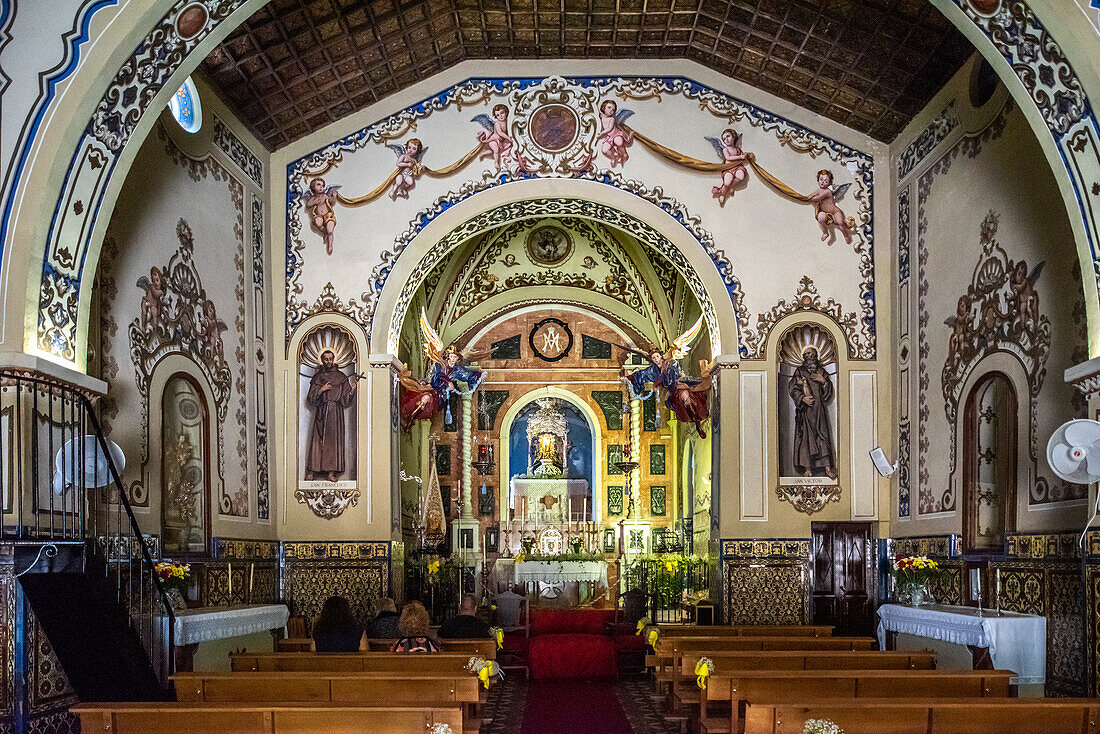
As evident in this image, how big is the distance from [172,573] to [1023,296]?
8.53m

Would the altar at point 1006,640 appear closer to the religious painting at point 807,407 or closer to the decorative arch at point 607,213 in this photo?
the religious painting at point 807,407

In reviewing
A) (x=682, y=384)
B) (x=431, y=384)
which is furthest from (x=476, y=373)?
(x=682, y=384)

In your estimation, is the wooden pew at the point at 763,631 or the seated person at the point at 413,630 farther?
the wooden pew at the point at 763,631

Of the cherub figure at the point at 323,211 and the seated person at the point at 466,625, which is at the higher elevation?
the cherub figure at the point at 323,211

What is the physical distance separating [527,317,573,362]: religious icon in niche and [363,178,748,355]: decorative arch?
26.4 feet

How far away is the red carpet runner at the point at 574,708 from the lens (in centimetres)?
1093

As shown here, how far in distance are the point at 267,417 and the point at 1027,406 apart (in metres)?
9.12

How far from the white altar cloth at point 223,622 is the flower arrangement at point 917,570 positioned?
270 inches

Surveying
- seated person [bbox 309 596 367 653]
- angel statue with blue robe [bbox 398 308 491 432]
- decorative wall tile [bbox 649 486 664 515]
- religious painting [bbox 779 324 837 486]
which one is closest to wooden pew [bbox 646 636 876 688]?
seated person [bbox 309 596 367 653]

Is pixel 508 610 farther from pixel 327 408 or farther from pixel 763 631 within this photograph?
pixel 763 631

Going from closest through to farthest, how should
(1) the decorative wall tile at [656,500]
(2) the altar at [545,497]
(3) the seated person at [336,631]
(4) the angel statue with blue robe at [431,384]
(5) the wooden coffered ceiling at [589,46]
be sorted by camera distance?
1. (3) the seated person at [336,631]
2. (5) the wooden coffered ceiling at [589,46]
3. (4) the angel statue with blue robe at [431,384]
4. (1) the decorative wall tile at [656,500]
5. (2) the altar at [545,497]

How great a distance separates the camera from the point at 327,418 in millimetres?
15109

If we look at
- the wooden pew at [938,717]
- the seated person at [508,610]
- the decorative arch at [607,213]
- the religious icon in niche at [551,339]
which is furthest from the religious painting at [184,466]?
the religious icon in niche at [551,339]

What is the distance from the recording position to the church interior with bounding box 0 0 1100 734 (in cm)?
859
